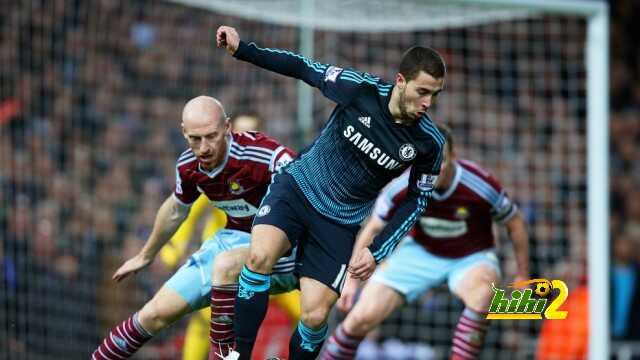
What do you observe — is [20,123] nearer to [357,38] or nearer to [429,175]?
[357,38]

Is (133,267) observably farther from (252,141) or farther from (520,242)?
(520,242)

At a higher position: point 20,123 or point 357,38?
point 357,38

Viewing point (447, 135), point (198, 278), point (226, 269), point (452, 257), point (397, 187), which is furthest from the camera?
point (452, 257)

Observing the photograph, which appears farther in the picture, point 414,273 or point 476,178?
point 414,273

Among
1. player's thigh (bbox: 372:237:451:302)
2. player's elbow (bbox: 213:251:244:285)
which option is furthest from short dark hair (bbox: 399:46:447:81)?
player's thigh (bbox: 372:237:451:302)

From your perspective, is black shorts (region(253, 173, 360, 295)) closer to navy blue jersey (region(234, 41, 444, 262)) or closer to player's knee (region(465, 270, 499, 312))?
navy blue jersey (region(234, 41, 444, 262))

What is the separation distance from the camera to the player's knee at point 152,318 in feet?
24.8

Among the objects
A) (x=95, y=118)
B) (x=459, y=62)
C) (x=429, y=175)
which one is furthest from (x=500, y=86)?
(x=429, y=175)

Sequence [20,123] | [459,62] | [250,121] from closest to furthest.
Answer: [250,121], [20,123], [459,62]

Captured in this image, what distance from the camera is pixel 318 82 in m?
7.18

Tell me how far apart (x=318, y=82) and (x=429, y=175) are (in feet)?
2.78

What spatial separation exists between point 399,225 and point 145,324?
1.69 metres

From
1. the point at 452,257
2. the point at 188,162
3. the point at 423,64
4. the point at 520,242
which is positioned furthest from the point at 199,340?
the point at 423,64

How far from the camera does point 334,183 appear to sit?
7.25 metres
